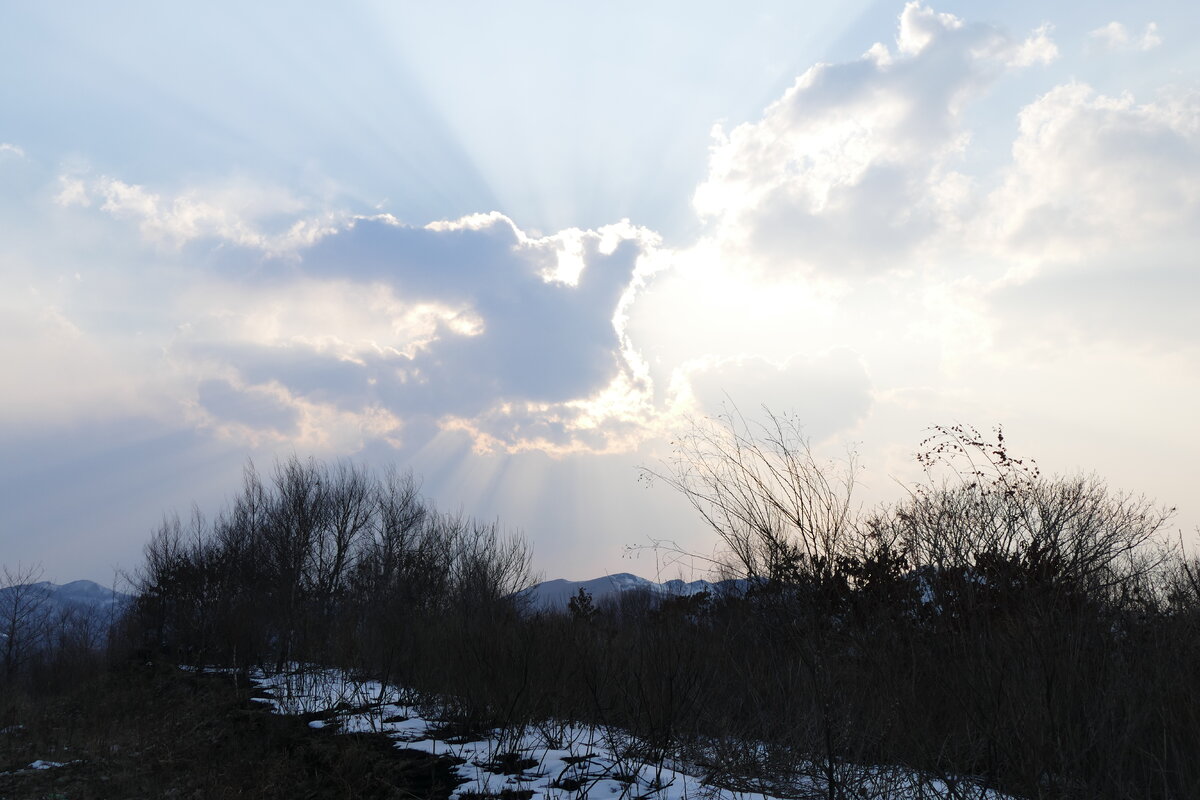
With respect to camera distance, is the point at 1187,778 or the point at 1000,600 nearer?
the point at 1187,778

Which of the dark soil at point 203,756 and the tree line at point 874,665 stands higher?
the tree line at point 874,665

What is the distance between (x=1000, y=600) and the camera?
9523 mm

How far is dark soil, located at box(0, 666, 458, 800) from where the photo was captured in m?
7.83

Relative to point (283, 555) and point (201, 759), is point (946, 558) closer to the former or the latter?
point (201, 759)

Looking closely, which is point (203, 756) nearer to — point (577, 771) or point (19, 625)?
point (577, 771)

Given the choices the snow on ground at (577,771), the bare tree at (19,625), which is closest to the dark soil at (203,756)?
the snow on ground at (577,771)

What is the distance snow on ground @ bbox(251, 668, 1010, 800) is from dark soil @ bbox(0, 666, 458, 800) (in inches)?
16.3

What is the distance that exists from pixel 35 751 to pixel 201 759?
599cm

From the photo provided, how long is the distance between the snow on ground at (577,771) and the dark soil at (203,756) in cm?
41

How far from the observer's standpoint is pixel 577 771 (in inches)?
263

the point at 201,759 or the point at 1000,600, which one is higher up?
the point at 1000,600

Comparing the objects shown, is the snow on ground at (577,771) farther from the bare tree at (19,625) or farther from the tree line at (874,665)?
the bare tree at (19,625)

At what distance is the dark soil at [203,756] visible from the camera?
308 inches

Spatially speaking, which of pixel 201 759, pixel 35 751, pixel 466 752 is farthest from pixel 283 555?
pixel 466 752
